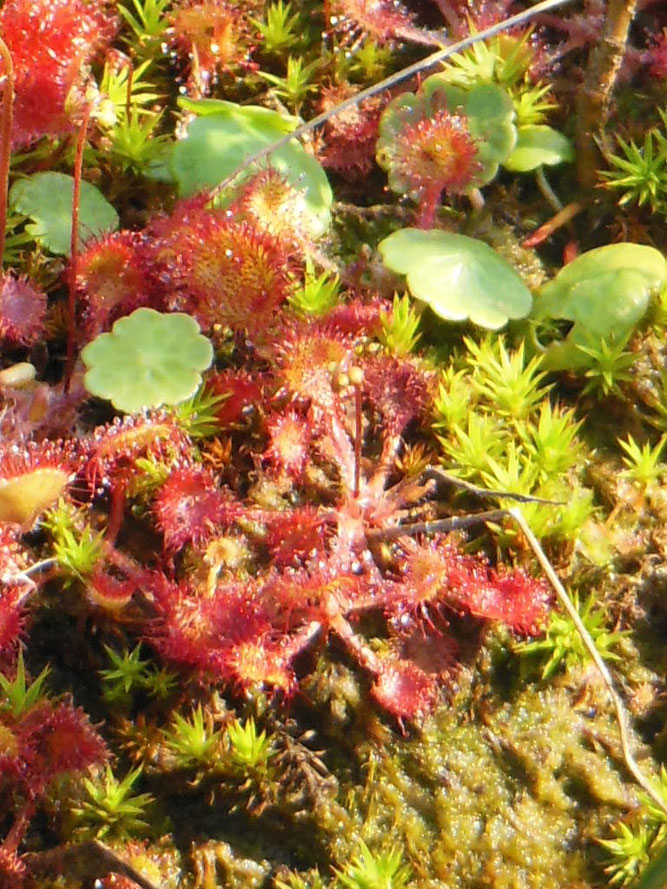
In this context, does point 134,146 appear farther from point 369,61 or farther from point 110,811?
point 110,811

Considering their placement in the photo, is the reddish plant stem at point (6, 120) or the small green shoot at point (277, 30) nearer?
the reddish plant stem at point (6, 120)

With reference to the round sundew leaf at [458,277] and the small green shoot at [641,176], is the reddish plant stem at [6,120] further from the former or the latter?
the small green shoot at [641,176]

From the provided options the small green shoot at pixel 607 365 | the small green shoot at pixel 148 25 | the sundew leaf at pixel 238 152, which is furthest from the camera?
the small green shoot at pixel 148 25

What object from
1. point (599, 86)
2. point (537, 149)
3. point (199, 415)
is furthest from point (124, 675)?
point (599, 86)

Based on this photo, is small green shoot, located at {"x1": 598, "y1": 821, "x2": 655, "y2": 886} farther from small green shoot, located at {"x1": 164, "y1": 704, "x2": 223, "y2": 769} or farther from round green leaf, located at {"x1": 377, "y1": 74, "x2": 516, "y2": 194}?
round green leaf, located at {"x1": 377, "y1": 74, "x2": 516, "y2": 194}

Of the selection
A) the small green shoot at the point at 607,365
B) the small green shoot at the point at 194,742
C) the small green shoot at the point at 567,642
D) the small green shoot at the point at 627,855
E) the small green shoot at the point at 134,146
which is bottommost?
the small green shoot at the point at 627,855

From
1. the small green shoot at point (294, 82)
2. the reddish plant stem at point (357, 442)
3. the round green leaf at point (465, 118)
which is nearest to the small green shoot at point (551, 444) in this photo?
the reddish plant stem at point (357, 442)

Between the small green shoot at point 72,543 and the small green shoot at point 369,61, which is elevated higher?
the small green shoot at point 369,61
